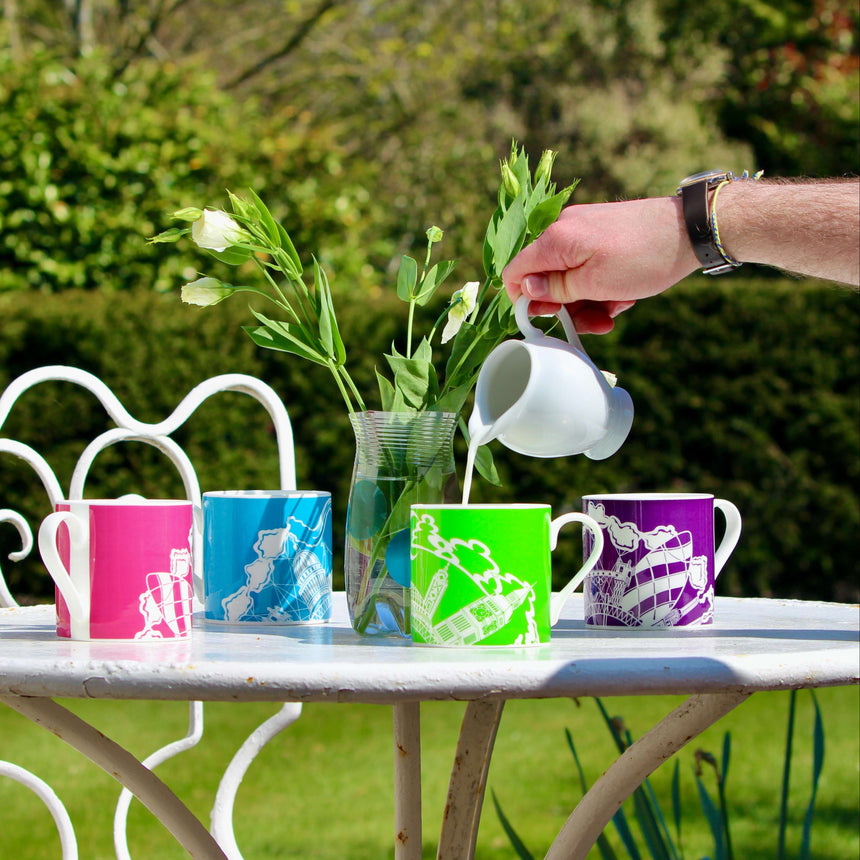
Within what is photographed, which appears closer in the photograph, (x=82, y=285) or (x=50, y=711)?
(x=50, y=711)

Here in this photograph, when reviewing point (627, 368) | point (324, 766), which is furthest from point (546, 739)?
point (627, 368)

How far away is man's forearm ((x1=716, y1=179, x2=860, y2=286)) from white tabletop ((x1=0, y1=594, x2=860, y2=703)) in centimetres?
36

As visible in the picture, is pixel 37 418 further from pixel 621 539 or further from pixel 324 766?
pixel 621 539

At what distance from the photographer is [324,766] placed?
10.8 ft

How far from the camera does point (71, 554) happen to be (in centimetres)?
107

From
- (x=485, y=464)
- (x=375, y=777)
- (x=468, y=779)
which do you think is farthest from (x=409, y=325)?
(x=375, y=777)

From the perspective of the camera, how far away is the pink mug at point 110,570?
1.06m

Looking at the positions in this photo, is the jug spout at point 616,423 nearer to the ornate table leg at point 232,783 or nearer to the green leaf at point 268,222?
the green leaf at point 268,222

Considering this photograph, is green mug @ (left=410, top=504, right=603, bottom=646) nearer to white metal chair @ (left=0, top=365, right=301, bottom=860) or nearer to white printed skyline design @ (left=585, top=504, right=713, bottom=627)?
white printed skyline design @ (left=585, top=504, right=713, bottom=627)

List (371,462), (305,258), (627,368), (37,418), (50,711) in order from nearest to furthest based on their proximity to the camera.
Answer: (50,711) < (371,462) < (37,418) < (627,368) < (305,258)

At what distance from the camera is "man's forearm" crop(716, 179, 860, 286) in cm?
104

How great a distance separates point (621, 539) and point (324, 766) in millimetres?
2364

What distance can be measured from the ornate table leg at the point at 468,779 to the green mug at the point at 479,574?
262mm

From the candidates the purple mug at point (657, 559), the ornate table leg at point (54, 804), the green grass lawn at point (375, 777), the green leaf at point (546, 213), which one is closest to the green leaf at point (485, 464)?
the purple mug at point (657, 559)
